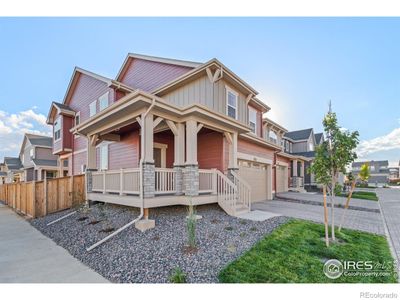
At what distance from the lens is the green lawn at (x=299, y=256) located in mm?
3729

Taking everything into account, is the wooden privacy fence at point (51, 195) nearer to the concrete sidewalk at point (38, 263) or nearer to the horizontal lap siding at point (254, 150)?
the concrete sidewalk at point (38, 263)

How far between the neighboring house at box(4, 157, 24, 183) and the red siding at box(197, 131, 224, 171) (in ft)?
100

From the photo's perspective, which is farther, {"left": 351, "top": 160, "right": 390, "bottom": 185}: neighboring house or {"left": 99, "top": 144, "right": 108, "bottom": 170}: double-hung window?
{"left": 351, "top": 160, "right": 390, "bottom": 185}: neighboring house

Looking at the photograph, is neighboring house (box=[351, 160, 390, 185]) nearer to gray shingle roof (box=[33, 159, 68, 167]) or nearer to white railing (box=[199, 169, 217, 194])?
white railing (box=[199, 169, 217, 194])

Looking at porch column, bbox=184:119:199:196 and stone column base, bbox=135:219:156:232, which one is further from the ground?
porch column, bbox=184:119:199:196

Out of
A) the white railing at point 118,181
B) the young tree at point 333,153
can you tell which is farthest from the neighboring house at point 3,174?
the young tree at point 333,153

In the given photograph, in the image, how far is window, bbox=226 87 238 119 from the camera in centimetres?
991

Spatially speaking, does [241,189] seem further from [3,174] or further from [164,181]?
[3,174]

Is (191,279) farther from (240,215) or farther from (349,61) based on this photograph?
(349,61)

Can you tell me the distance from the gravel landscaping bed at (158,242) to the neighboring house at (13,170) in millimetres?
28266

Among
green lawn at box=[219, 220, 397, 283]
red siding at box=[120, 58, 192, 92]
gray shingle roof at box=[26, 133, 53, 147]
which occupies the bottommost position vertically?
green lawn at box=[219, 220, 397, 283]

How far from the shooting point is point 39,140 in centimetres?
2439

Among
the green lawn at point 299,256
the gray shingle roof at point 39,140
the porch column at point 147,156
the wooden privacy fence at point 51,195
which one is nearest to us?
the green lawn at point 299,256

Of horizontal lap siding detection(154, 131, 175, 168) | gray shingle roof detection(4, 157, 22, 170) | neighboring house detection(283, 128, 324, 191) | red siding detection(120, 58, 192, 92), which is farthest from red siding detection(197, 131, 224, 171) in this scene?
gray shingle roof detection(4, 157, 22, 170)
